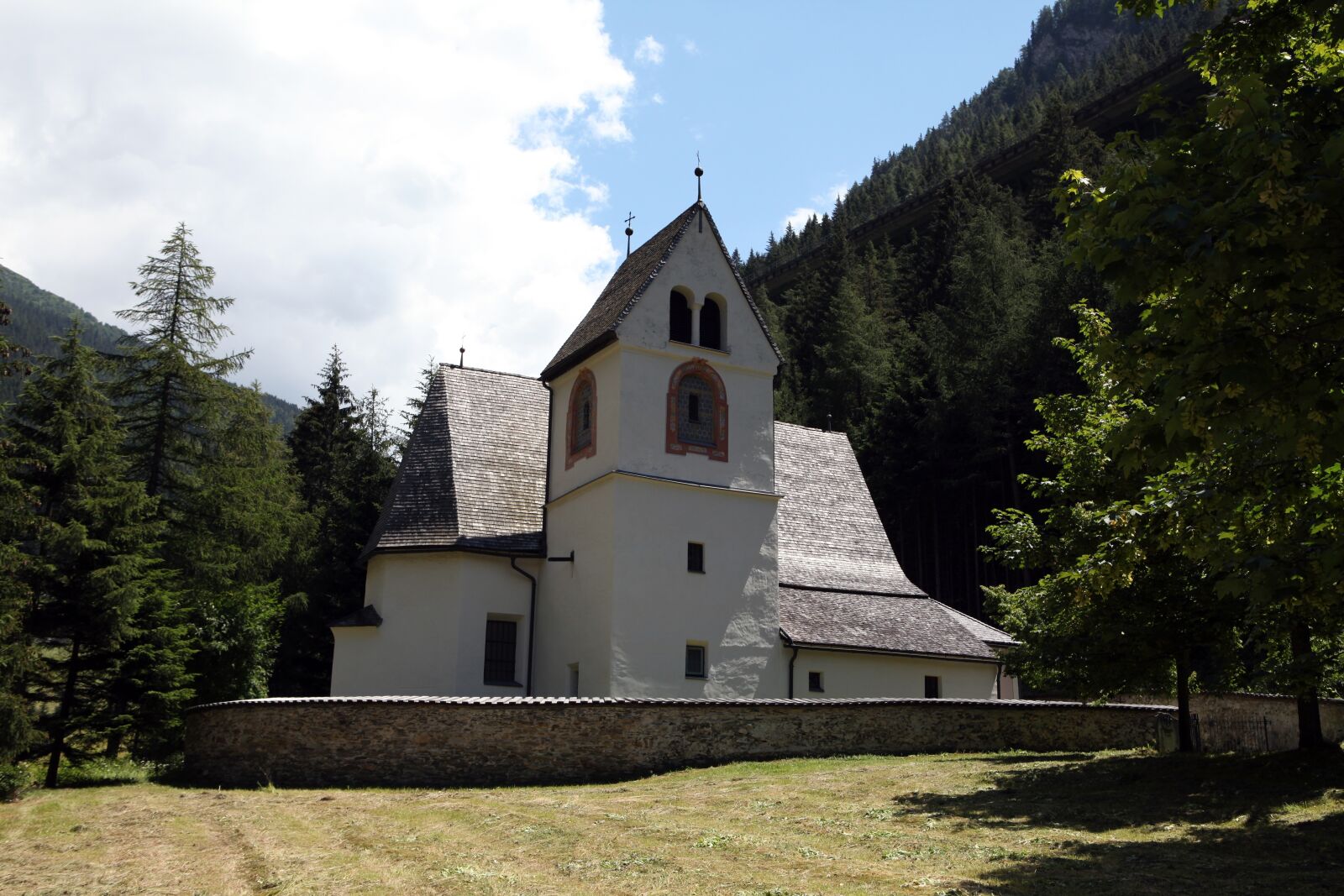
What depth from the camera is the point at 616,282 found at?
3084 centimetres

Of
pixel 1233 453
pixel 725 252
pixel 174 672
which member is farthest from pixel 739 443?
pixel 1233 453

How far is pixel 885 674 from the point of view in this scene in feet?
96.8

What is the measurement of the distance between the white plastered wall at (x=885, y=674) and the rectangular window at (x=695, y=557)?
3105 millimetres

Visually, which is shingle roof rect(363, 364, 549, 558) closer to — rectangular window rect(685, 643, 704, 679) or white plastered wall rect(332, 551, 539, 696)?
white plastered wall rect(332, 551, 539, 696)

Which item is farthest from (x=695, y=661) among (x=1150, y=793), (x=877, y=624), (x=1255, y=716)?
(x=1150, y=793)

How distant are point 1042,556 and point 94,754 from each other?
20.0 m

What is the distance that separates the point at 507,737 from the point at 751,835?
7628mm

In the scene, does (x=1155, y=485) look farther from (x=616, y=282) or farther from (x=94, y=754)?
(x=94, y=754)

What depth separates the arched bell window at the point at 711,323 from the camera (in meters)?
29.0

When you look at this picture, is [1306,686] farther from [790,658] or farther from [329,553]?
[329,553]

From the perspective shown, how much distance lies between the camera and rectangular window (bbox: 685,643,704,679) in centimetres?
2650

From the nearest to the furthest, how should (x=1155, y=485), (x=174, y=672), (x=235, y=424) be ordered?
(x=1155, y=485), (x=174, y=672), (x=235, y=424)

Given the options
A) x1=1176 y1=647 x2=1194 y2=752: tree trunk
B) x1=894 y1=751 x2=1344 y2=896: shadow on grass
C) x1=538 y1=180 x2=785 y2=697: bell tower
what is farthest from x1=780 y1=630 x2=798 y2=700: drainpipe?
x1=1176 y1=647 x2=1194 y2=752: tree trunk

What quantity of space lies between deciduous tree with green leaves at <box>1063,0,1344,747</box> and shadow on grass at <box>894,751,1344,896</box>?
2678 mm
